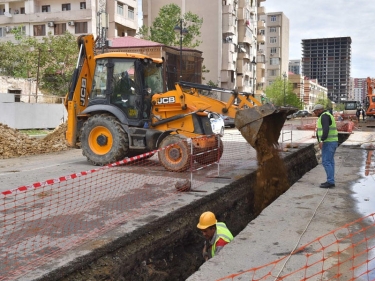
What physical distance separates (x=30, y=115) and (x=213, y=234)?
2073cm

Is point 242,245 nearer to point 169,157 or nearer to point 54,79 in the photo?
point 169,157

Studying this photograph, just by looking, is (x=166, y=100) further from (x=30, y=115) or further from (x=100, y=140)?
(x=30, y=115)

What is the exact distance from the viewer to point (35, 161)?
12289mm

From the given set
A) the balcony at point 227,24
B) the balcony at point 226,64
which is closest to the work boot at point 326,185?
the balcony at point 226,64

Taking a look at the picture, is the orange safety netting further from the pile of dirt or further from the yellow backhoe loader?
the pile of dirt

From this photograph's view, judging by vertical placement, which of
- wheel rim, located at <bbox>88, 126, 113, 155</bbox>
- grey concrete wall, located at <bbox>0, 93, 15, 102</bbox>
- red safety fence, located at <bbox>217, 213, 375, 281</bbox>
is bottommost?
red safety fence, located at <bbox>217, 213, 375, 281</bbox>

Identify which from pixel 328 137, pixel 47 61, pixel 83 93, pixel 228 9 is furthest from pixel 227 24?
pixel 328 137

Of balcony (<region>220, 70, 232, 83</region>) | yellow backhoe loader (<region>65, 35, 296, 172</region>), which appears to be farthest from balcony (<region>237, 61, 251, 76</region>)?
yellow backhoe loader (<region>65, 35, 296, 172</region>)

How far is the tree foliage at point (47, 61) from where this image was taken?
3225 centimetres

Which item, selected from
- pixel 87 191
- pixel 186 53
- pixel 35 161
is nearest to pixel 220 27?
pixel 186 53

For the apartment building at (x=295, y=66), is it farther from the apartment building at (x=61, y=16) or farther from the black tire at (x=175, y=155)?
the black tire at (x=175, y=155)

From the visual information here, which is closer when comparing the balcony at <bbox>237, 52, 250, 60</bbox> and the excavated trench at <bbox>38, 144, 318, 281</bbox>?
the excavated trench at <bbox>38, 144, 318, 281</bbox>

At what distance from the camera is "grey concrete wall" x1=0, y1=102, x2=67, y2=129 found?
22078mm

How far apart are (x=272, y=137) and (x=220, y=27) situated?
41.8 meters
